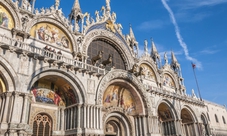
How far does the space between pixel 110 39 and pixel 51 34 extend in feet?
26.1

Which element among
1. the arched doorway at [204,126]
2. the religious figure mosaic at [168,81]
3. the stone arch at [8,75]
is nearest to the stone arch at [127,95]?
the stone arch at [8,75]

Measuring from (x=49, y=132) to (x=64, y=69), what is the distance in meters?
5.21

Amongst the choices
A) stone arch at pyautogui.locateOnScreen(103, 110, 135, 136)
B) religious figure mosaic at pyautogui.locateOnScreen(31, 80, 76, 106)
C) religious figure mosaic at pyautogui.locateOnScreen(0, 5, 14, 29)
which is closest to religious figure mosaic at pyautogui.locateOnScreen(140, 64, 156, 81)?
stone arch at pyautogui.locateOnScreen(103, 110, 135, 136)

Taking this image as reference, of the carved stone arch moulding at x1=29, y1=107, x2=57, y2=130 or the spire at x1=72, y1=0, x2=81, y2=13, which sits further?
the spire at x1=72, y1=0, x2=81, y2=13

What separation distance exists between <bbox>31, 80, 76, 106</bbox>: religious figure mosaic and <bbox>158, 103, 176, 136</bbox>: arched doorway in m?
13.7

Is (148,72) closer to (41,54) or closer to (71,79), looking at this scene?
(71,79)

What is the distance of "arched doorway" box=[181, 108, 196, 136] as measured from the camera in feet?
97.9

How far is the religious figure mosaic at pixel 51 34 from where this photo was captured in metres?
18.2

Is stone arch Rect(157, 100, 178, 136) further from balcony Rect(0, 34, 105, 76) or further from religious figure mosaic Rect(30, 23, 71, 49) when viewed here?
religious figure mosaic Rect(30, 23, 71, 49)

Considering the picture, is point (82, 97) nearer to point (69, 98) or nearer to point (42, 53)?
point (69, 98)

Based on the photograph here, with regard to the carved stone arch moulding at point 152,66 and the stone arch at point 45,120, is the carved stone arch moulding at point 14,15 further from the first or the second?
the carved stone arch moulding at point 152,66

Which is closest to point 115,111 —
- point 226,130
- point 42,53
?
point 42,53

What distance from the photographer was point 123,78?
71.4 feet

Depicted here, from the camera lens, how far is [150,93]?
2459 centimetres
